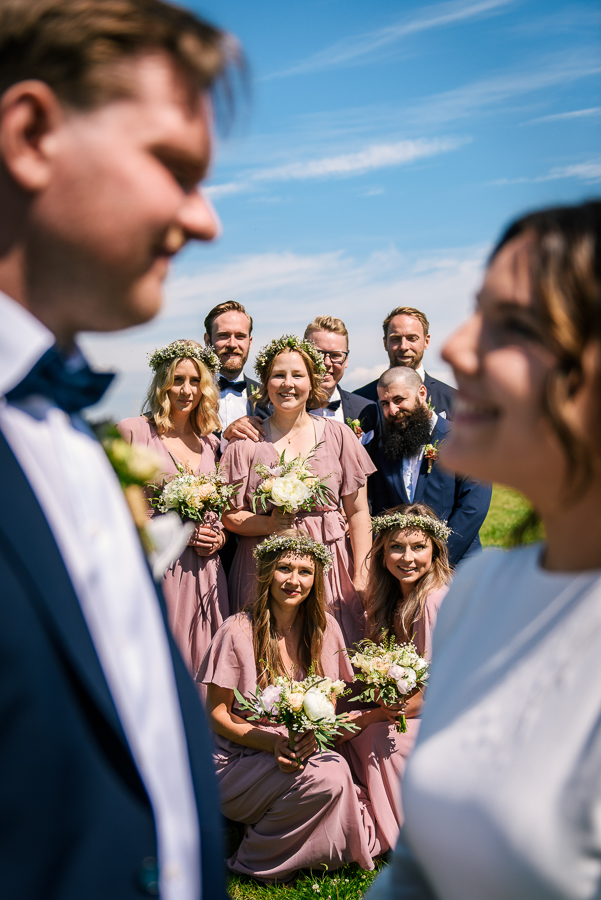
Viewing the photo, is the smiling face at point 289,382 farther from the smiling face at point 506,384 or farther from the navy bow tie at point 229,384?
the smiling face at point 506,384

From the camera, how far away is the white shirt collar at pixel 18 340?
1.27 meters

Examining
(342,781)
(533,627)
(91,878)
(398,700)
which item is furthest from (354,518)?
(91,878)

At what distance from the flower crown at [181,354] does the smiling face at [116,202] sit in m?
5.40

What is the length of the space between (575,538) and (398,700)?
13.2 ft

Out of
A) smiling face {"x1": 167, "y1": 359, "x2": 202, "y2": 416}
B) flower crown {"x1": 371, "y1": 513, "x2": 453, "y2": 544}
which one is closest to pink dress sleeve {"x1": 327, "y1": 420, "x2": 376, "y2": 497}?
flower crown {"x1": 371, "y1": 513, "x2": 453, "y2": 544}

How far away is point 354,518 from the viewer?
6.75 m

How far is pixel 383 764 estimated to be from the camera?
5.44 m

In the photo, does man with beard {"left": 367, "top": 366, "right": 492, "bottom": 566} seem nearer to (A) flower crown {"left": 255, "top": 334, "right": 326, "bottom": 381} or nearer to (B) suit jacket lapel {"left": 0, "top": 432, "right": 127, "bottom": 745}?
(A) flower crown {"left": 255, "top": 334, "right": 326, "bottom": 381}

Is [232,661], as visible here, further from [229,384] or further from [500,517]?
[500,517]

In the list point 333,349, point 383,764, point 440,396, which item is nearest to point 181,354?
point 333,349

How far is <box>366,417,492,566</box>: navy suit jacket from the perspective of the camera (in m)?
7.04

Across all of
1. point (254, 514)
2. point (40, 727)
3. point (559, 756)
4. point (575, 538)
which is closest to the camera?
point (40, 727)

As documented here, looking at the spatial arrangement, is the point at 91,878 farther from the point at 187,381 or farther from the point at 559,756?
the point at 187,381

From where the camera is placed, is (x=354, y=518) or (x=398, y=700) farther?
(x=354, y=518)
